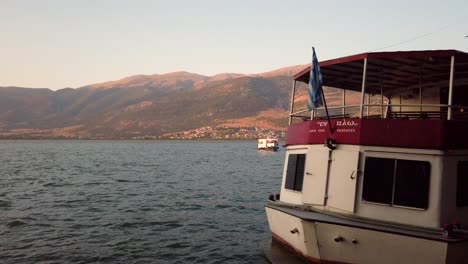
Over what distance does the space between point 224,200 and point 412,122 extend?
21033 mm

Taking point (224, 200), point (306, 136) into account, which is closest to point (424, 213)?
point (306, 136)

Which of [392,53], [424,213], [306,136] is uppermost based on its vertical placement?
[392,53]

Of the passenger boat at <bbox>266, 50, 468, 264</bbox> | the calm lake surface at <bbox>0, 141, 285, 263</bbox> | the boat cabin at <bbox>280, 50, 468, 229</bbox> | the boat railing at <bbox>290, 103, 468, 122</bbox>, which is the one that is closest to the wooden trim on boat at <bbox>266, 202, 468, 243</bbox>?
the passenger boat at <bbox>266, 50, 468, 264</bbox>

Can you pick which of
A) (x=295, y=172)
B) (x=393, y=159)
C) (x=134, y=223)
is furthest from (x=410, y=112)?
(x=134, y=223)

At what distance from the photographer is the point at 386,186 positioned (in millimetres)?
11820

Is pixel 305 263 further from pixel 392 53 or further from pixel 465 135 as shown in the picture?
pixel 392 53

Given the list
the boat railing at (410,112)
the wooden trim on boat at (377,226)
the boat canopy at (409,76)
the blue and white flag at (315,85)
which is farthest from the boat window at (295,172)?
the boat canopy at (409,76)

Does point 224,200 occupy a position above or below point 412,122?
below

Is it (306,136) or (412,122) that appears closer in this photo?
(412,122)

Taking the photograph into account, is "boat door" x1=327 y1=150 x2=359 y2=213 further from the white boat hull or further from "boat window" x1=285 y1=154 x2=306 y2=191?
"boat window" x1=285 y1=154 x2=306 y2=191

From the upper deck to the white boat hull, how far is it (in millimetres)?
2474

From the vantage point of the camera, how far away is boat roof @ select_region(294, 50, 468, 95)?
480 inches

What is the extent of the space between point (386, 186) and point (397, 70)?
4511 millimetres

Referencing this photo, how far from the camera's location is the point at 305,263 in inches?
519
